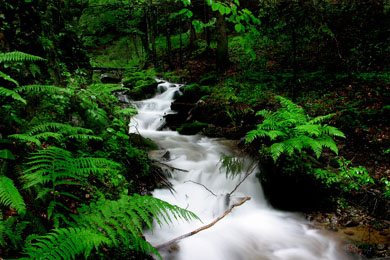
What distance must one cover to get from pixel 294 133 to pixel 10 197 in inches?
184

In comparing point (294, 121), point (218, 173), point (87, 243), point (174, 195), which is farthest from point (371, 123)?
point (87, 243)

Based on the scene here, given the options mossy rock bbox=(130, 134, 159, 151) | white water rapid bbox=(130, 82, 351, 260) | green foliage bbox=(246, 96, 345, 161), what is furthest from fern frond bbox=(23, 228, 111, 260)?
mossy rock bbox=(130, 134, 159, 151)

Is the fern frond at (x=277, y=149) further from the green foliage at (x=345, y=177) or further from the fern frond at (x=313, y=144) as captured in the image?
the green foliage at (x=345, y=177)

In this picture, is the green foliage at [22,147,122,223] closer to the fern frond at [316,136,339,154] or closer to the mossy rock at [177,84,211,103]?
the fern frond at [316,136,339,154]

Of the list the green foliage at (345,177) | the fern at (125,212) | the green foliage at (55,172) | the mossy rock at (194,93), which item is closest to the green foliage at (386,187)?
the green foliage at (345,177)

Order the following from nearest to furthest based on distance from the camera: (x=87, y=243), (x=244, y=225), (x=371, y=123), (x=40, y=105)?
(x=87, y=243) < (x=40, y=105) < (x=244, y=225) < (x=371, y=123)

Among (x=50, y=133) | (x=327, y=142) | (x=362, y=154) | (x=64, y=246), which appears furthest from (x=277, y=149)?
(x=64, y=246)

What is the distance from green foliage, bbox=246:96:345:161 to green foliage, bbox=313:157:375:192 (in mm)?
436

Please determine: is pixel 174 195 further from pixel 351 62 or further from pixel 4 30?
pixel 351 62

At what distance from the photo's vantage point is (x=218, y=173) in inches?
217

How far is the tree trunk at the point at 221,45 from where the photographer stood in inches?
437

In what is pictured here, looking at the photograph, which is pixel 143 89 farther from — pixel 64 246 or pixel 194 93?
pixel 64 246

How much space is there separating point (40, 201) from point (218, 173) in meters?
3.98

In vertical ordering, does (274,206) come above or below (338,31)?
below
